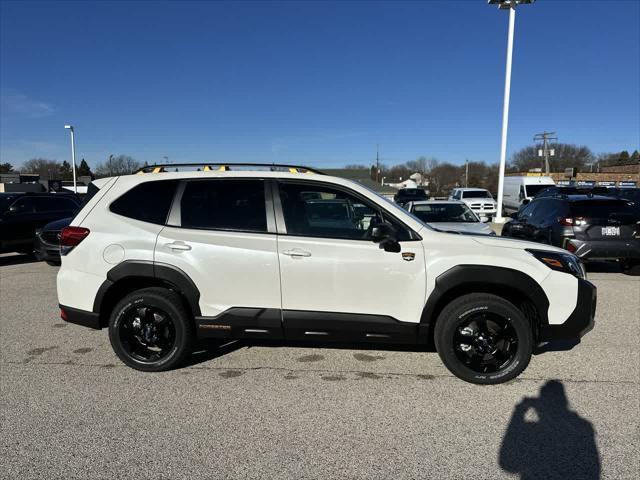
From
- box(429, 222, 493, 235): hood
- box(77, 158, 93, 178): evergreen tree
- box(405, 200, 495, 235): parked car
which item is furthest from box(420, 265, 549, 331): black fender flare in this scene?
box(77, 158, 93, 178): evergreen tree

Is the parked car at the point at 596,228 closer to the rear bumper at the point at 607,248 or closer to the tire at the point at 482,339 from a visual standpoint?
the rear bumper at the point at 607,248

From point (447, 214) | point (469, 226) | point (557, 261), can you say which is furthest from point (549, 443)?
point (447, 214)

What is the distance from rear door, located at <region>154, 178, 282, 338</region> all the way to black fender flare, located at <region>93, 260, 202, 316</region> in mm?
45

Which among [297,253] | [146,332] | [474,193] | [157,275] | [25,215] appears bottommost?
[146,332]

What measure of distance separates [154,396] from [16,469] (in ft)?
3.55

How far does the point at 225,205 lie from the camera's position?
4094 mm

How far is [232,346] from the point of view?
15.8ft

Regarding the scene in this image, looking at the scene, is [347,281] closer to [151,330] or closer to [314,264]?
[314,264]

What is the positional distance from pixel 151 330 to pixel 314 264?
164cm

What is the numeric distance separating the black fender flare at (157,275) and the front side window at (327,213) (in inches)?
40.0

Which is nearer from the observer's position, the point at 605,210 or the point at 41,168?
the point at 605,210

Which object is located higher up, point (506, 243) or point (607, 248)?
point (506, 243)

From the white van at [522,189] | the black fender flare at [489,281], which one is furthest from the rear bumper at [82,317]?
the white van at [522,189]

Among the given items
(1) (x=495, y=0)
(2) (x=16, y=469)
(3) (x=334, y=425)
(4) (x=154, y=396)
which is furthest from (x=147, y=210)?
(1) (x=495, y=0)
